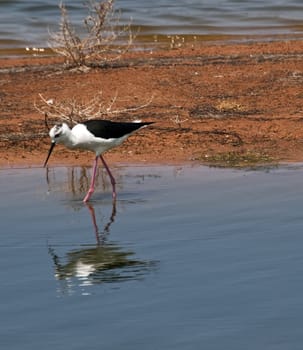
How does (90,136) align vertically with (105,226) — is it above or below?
above

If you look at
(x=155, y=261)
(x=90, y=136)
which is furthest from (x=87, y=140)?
(x=155, y=261)

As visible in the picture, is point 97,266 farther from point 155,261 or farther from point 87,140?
point 87,140

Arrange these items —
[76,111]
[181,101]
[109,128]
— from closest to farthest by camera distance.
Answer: [109,128], [76,111], [181,101]

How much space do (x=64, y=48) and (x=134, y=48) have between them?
355cm

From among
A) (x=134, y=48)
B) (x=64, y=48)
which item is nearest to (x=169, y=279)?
(x=64, y=48)

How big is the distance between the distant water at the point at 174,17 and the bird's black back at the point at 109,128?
11.3 m

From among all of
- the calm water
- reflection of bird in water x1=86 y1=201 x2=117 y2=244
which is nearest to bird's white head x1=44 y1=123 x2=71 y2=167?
the calm water

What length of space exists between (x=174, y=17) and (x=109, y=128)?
628 inches

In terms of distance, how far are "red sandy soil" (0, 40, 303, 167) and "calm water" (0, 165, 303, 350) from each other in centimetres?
98

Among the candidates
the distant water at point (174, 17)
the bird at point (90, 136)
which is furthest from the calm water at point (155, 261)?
the distant water at point (174, 17)

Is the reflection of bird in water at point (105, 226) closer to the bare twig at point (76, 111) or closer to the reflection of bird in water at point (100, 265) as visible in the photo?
the reflection of bird in water at point (100, 265)

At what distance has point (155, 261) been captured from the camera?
822 centimetres

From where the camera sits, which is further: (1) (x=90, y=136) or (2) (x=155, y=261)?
(1) (x=90, y=136)

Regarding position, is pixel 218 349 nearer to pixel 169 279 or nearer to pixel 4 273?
pixel 169 279
